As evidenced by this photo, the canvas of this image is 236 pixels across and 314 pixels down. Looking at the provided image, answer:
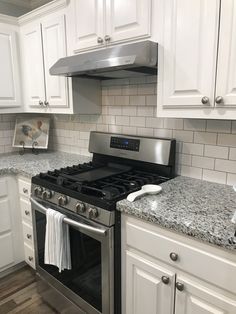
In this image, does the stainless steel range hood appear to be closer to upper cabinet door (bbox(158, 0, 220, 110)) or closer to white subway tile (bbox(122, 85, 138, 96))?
upper cabinet door (bbox(158, 0, 220, 110))

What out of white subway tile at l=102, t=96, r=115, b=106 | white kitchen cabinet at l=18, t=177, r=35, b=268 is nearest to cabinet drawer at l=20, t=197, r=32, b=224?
white kitchen cabinet at l=18, t=177, r=35, b=268

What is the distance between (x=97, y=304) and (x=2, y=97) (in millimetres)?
1879

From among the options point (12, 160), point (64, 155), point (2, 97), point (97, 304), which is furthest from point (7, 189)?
point (97, 304)

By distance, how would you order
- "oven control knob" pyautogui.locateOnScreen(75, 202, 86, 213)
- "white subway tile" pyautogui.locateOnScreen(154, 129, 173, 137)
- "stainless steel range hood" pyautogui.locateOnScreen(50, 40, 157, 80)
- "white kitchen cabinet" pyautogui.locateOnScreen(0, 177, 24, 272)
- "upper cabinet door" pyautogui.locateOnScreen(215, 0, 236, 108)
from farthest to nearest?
"white kitchen cabinet" pyautogui.locateOnScreen(0, 177, 24, 272), "white subway tile" pyautogui.locateOnScreen(154, 129, 173, 137), "oven control knob" pyautogui.locateOnScreen(75, 202, 86, 213), "stainless steel range hood" pyautogui.locateOnScreen(50, 40, 157, 80), "upper cabinet door" pyautogui.locateOnScreen(215, 0, 236, 108)

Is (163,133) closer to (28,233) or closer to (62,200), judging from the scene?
(62,200)

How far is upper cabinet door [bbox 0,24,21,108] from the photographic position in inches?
89.3

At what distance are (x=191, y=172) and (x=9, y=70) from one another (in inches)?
72.6

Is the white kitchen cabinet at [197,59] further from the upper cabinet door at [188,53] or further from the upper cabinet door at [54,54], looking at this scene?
the upper cabinet door at [54,54]

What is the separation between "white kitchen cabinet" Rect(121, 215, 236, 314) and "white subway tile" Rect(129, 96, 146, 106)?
3.06 ft

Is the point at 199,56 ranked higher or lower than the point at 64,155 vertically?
higher

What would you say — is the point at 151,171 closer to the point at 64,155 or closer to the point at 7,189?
the point at 64,155

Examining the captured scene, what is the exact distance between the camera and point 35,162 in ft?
7.34

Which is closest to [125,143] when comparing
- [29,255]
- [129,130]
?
[129,130]

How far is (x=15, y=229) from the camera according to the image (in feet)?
7.19
